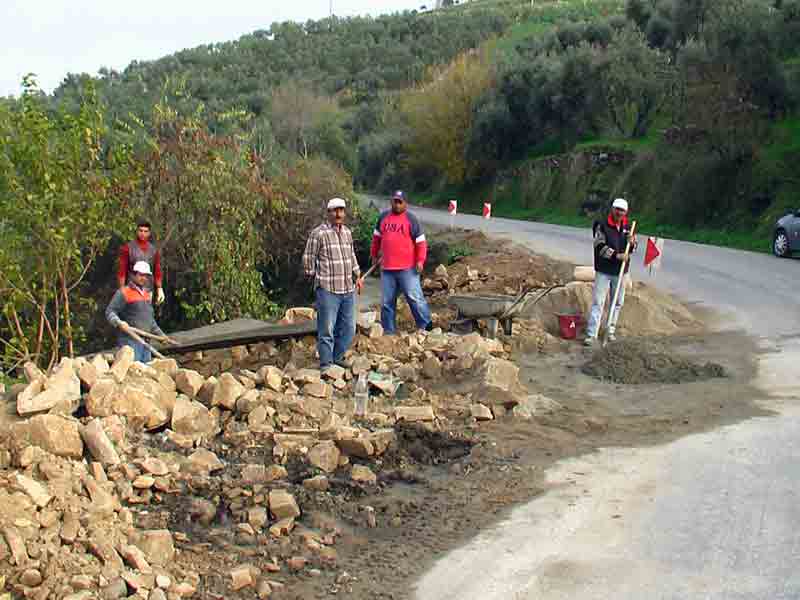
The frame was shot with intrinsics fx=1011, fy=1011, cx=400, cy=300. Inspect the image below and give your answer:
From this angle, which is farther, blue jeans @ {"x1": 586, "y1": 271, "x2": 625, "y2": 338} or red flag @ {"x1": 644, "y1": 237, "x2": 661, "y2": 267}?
red flag @ {"x1": 644, "y1": 237, "x2": 661, "y2": 267}

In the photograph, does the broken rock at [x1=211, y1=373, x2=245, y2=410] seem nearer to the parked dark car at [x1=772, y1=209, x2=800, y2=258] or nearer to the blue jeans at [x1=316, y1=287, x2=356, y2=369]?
the blue jeans at [x1=316, y1=287, x2=356, y2=369]

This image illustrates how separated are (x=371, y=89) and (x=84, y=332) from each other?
7133 cm

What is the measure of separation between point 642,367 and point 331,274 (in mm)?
3414

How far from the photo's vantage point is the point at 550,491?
6.96 metres

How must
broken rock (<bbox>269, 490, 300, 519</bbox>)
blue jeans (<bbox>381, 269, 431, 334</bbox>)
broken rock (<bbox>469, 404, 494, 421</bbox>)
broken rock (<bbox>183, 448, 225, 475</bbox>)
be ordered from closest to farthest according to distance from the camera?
broken rock (<bbox>269, 490, 300, 519</bbox>)
broken rock (<bbox>183, 448, 225, 475</bbox>)
broken rock (<bbox>469, 404, 494, 421</bbox>)
blue jeans (<bbox>381, 269, 431, 334</bbox>)

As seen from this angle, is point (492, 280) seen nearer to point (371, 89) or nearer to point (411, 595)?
point (411, 595)

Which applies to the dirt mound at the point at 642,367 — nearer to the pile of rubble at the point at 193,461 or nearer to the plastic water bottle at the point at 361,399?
the pile of rubble at the point at 193,461

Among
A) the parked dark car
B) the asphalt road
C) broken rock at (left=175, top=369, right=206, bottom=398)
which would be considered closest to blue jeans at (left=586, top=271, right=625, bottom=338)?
the asphalt road

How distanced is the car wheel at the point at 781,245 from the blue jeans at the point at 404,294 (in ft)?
42.0

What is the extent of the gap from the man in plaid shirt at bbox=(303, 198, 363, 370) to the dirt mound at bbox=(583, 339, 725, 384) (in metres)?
2.71

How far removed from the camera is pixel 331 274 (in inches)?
413

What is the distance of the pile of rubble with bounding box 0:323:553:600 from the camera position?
547 centimetres

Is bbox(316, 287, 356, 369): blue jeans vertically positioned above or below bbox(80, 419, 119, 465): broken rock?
above

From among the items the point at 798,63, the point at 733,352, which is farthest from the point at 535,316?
the point at 798,63
